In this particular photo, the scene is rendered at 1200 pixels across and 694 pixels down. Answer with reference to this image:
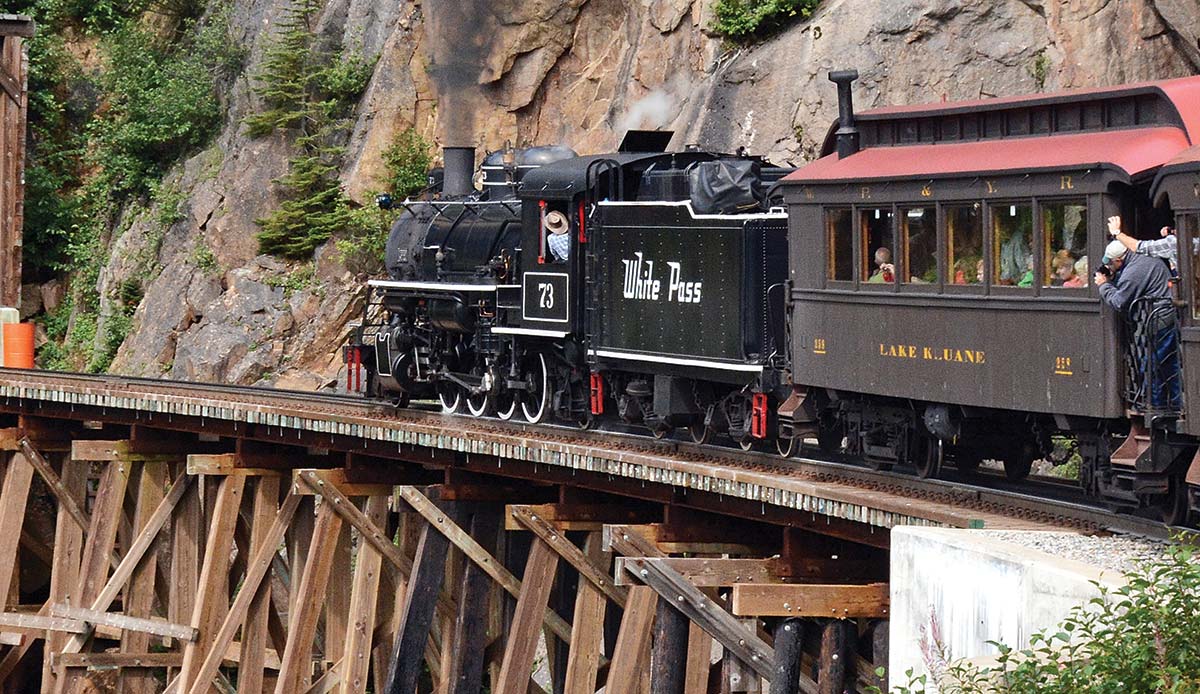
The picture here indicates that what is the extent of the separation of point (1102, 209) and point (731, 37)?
52.2 ft

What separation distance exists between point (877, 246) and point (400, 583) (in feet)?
20.1

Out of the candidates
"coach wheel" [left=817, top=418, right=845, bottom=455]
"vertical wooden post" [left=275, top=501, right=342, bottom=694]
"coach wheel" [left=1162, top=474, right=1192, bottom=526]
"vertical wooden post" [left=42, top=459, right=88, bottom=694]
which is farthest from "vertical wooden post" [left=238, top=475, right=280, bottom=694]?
"coach wheel" [left=1162, top=474, right=1192, bottom=526]

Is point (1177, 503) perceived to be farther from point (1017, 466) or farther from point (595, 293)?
point (595, 293)

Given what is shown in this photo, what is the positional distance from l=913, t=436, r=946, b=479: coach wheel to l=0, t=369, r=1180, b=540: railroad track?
0.39 ft

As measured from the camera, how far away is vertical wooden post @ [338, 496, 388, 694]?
1547 centimetres

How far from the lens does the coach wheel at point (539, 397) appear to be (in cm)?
1692

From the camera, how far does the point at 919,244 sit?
1201 cm

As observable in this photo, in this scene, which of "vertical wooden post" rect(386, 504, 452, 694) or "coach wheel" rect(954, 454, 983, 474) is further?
"vertical wooden post" rect(386, 504, 452, 694)

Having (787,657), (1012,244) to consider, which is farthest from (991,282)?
(787,657)

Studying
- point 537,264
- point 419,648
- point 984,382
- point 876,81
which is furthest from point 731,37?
point 984,382

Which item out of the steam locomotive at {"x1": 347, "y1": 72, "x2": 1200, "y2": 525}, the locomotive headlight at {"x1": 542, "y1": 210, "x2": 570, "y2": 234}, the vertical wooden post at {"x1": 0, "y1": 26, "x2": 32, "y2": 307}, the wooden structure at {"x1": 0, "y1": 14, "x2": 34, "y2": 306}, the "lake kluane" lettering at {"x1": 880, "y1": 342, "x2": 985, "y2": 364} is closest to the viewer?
the steam locomotive at {"x1": 347, "y1": 72, "x2": 1200, "y2": 525}

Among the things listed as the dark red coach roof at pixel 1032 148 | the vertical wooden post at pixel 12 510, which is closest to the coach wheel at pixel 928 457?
the dark red coach roof at pixel 1032 148

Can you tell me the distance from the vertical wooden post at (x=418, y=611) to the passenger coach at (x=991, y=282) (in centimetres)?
355

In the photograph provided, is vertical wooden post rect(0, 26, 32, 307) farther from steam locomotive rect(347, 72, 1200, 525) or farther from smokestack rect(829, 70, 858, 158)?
smokestack rect(829, 70, 858, 158)
